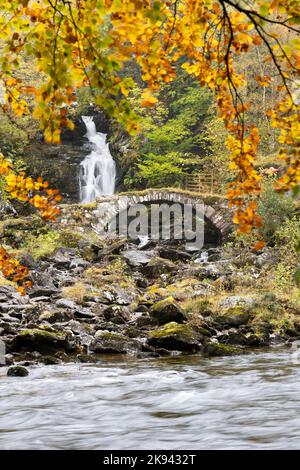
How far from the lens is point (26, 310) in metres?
15.0

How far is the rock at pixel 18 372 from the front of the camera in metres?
10.3

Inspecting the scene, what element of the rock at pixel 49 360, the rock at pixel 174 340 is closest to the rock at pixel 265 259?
the rock at pixel 174 340

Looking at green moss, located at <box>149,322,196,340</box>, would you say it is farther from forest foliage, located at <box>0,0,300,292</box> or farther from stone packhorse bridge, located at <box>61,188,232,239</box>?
stone packhorse bridge, located at <box>61,188,232,239</box>

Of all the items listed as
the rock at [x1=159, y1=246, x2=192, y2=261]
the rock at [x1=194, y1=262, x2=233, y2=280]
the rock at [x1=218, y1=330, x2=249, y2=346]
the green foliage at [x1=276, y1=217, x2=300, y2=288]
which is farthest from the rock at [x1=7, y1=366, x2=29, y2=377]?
the rock at [x1=159, y1=246, x2=192, y2=261]

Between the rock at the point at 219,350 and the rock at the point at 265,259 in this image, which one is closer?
the rock at the point at 219,350

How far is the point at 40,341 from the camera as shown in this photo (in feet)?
40.2

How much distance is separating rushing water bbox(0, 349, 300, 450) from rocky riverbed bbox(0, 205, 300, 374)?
1021 millimetres

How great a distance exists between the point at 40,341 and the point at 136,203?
1952 centimetres

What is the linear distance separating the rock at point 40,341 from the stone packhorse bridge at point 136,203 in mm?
16517

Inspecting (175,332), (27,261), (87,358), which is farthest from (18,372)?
(27,261)

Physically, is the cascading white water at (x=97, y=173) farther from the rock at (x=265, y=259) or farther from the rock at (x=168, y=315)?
the rock at (x=168, y=315)

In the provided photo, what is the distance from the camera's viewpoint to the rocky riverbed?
12.8 metres
